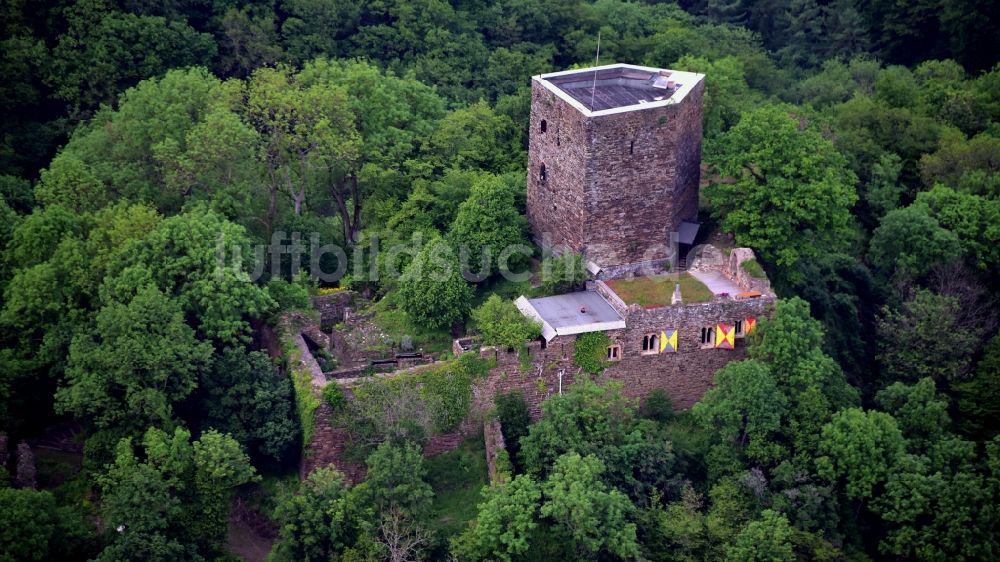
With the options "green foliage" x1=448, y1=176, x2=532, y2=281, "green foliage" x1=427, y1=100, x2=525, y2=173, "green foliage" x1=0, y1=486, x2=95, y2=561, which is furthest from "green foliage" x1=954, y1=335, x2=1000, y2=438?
"green foliage" x1=0, y1=486, x2=95, y2=561

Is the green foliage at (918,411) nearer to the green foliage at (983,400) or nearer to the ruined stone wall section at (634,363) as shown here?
the green foliage at (983,400)

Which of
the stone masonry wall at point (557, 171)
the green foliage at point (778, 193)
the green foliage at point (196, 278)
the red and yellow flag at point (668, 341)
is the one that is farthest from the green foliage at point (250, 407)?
the green foliage at point (778, 193)

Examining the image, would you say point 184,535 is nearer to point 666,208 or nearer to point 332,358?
point 332,358

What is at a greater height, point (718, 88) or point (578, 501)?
point (718, 88)

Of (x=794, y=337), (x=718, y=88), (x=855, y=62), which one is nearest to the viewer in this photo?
(x=794, y=337)

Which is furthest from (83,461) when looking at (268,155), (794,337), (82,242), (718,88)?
(718,88)

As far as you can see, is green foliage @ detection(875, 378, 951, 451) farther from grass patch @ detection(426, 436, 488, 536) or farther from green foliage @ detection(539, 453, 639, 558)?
grass patch @ detection(426, 436, 488, 536)

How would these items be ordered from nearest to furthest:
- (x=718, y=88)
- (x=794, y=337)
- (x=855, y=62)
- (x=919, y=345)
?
(x=794, y=337) < (x=919, y=345) < (x=718, y=88) < (x=855, y=62)

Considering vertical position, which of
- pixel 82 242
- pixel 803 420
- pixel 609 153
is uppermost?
pixel 609 153
